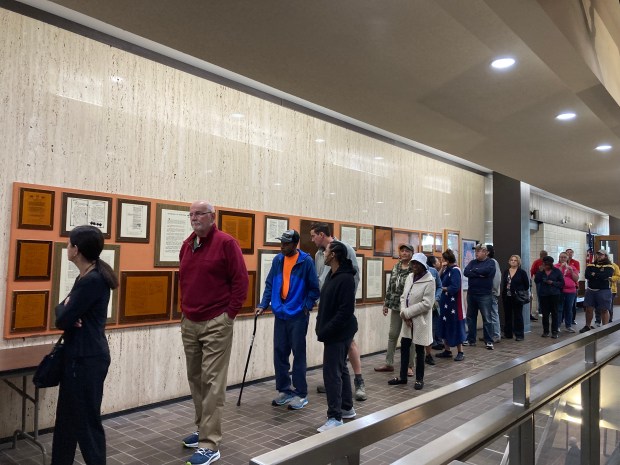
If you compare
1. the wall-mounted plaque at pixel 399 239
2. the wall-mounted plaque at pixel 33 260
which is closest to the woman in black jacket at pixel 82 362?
the wall-mounted plaque at pixel 33 260

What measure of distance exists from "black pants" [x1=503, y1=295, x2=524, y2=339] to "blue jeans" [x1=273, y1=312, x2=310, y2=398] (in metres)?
5.63

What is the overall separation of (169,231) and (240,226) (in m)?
0.89

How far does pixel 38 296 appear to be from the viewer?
148 inches

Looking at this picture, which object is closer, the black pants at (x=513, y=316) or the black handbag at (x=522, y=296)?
the black handbag at (x=522, y=296)

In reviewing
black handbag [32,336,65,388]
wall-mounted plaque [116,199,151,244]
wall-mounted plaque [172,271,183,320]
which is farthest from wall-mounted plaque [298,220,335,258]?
black handbag [32,336,65,388]

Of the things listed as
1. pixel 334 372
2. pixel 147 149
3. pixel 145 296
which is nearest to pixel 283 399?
pixel 334 372

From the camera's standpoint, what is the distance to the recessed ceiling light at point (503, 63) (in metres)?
2.89

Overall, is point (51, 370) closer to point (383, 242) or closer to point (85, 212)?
point (85, 212)

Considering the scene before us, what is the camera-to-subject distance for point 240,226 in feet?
17.4

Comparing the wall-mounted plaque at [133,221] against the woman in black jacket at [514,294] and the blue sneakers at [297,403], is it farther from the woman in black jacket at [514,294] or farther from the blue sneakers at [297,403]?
the woman in black jacket at [514,294]

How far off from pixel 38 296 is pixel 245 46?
2.63 metres

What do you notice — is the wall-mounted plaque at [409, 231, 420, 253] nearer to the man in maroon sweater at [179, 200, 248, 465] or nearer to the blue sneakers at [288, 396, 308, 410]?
the blue sneakers at [288, 396, 308, 410]

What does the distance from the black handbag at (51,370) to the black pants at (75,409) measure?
0.04m

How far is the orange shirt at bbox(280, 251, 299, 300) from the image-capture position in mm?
4516
